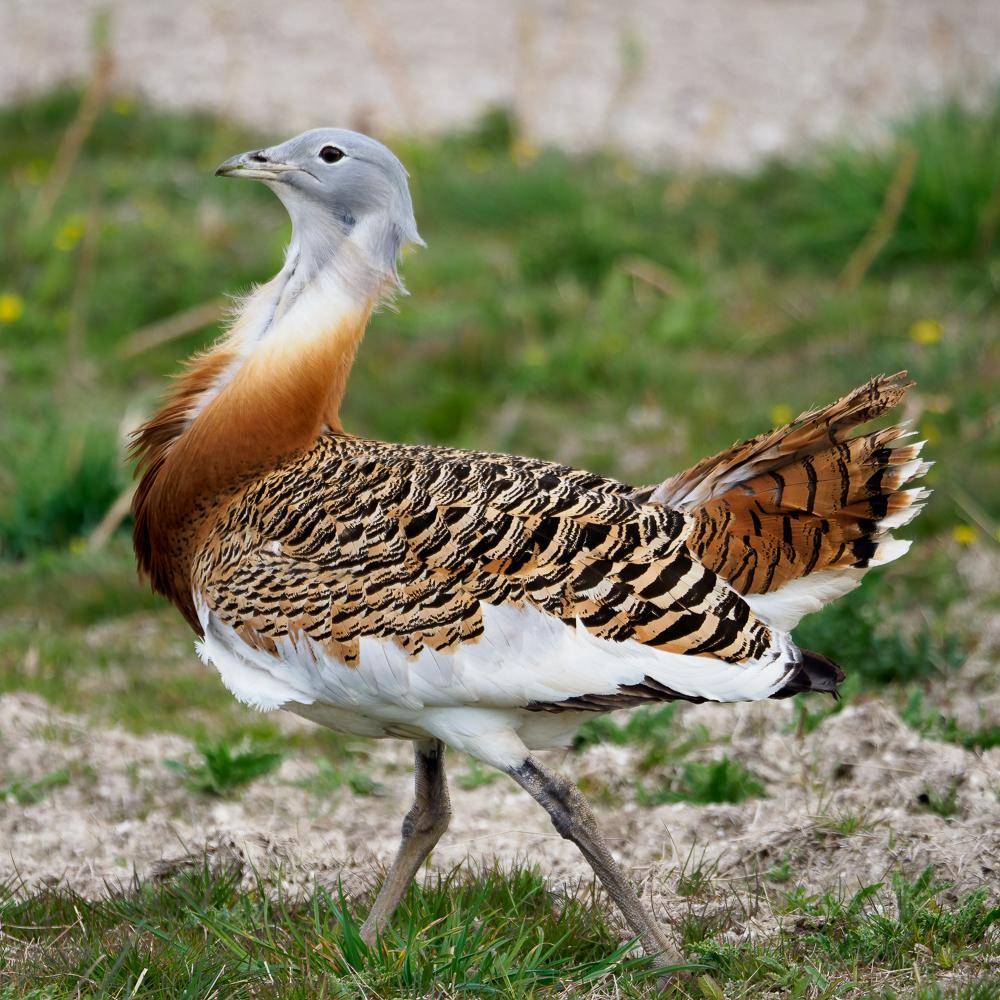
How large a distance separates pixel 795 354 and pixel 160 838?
4314 millimetres

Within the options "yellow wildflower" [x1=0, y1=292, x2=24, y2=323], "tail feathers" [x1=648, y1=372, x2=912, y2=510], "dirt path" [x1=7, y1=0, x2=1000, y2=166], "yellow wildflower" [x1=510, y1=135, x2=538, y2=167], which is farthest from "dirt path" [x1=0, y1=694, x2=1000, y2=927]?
"dirt path" [x1=7, y1=0, x2=1000, y2=166]

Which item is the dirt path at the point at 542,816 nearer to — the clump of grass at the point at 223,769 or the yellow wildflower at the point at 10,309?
the clump of grass at the point at 223,769

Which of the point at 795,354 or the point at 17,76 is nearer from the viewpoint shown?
the point at 795,354

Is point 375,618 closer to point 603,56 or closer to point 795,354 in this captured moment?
point 795,354

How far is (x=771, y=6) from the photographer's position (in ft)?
41.8

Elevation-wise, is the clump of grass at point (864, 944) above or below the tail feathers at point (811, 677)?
below

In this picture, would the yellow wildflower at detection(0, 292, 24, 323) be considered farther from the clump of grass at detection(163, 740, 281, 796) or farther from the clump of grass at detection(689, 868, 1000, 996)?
the clump of grass at detection(689, 868, 1000, 996)

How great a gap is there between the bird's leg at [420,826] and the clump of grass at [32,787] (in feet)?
4.05

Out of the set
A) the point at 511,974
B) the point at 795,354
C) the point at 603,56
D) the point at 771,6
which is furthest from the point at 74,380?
the point at 771,6

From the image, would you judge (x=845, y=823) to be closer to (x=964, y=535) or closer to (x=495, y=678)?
(x=495, y=678)

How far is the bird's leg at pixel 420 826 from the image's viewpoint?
350 cm

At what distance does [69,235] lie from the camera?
301 inches

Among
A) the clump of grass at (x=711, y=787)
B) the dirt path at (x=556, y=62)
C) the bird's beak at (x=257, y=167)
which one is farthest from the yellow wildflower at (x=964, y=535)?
the dirt path at (x=556, y=62)

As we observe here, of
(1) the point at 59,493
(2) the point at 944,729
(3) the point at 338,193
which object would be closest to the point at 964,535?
(2) the point at 944,729
